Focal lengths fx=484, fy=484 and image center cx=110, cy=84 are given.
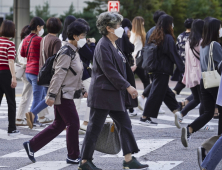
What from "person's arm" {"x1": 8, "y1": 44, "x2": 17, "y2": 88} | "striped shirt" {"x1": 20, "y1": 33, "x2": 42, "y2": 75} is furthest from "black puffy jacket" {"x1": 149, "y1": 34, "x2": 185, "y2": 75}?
"person's arm" {"x1": 8, "y1": 44, "x2": 17, "y2": 88}

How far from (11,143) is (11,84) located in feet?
2.93

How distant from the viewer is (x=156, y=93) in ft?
27.5

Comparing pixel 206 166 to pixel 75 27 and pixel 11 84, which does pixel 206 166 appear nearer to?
pixel 75 27

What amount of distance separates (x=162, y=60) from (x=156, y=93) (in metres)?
0.61

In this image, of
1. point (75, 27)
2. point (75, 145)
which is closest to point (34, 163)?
point (75, 145)

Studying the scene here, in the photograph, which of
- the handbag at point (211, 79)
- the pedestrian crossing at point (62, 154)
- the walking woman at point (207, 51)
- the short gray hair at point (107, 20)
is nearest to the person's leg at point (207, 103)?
the walking woman at point (207, 51)

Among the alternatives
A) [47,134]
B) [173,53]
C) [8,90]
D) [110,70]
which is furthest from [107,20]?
[173,53]

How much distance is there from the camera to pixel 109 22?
508 centimetres

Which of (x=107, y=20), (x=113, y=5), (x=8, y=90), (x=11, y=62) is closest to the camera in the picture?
(x=107, y=20)

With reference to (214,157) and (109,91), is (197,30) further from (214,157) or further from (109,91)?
(214,157)

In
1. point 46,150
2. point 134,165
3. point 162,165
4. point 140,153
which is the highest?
point 134,165

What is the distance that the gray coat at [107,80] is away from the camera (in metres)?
4.95

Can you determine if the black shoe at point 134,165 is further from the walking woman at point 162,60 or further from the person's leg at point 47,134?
the walking woman at point 162,60

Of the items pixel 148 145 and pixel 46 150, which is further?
pixel 148 145
